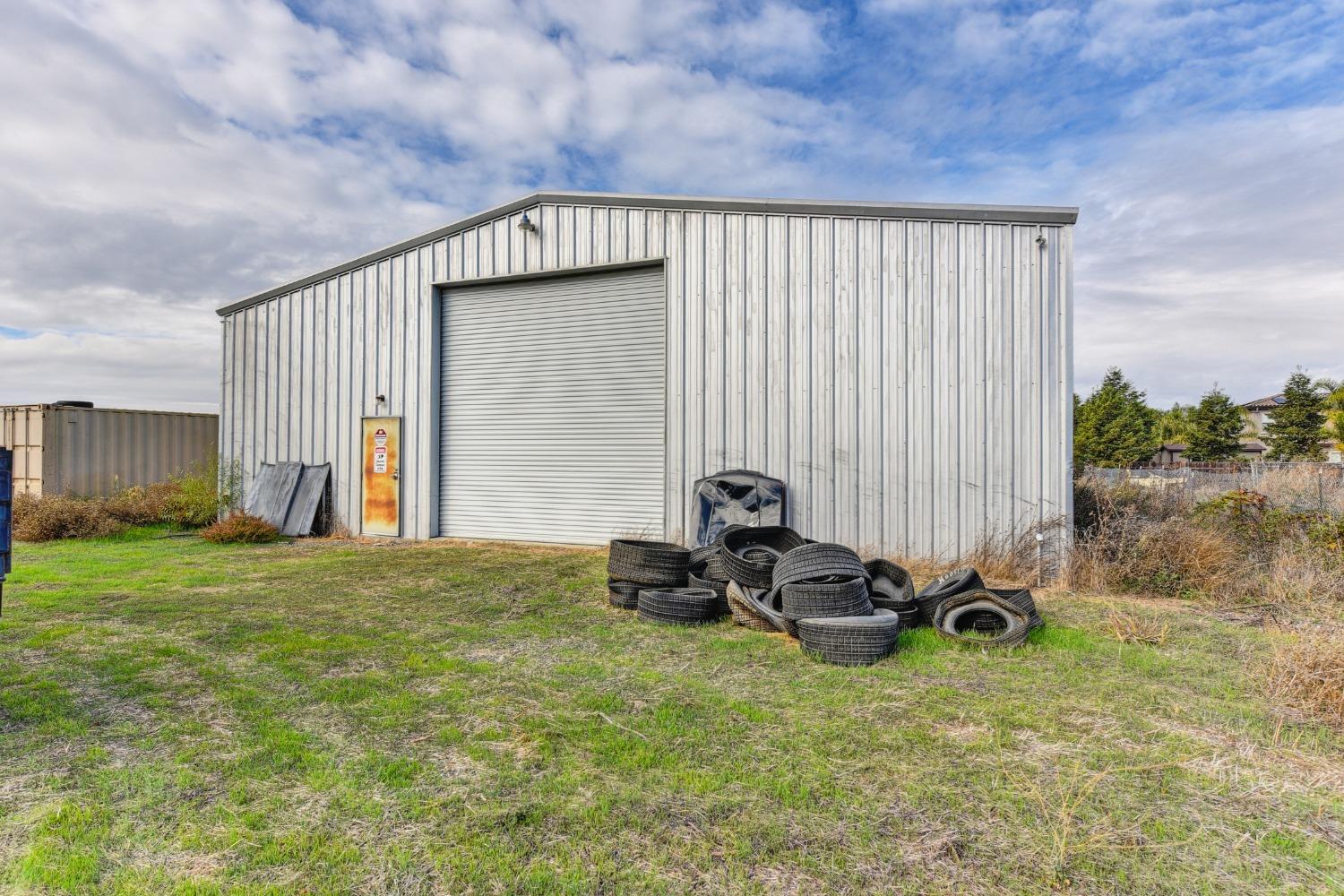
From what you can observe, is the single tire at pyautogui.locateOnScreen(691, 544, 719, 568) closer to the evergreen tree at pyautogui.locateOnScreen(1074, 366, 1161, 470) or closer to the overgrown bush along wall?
the overgrown bush along wall

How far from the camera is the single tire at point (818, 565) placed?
5.39m

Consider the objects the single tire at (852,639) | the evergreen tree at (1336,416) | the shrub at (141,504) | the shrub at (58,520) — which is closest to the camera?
the single tire at (852,639)

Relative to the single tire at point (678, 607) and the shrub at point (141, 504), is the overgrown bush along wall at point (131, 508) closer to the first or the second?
the shrub at point (141, 504)

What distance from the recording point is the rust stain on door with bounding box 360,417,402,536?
38.8ft

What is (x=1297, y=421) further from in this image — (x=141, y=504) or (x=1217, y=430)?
(x=141, y=504)

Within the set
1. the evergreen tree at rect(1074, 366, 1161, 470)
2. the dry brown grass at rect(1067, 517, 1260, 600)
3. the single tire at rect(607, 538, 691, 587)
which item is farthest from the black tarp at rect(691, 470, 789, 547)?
the evergreen tree at rect(1074, 366, 1161, 470)

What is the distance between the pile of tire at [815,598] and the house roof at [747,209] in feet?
16.0

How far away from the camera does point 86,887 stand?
2242mm

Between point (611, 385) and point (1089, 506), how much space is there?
705cm

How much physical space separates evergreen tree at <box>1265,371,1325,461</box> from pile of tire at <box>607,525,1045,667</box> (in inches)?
Result: 1451

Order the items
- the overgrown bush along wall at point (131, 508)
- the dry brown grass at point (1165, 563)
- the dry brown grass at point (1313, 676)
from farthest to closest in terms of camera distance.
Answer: the overgrown bush along wall at point (131, 508), the dry brown grass at point (1165, 563), the dry brown grass at point (1313, 676)

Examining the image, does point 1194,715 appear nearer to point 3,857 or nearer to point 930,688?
point 930,688

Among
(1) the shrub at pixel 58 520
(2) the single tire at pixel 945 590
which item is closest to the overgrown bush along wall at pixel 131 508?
(1) the shrub at pixel 58 520

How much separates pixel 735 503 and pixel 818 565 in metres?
3.90
